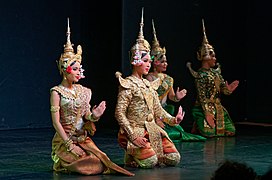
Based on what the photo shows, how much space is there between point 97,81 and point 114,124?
2.12ft

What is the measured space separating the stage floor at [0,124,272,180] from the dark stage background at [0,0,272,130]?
1.96ft

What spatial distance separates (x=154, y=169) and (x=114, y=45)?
412 cm

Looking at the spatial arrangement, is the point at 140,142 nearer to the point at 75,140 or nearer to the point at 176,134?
the point at 75,140

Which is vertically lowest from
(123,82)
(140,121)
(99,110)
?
(140,121)

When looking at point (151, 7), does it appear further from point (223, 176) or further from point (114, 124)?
point (223, 176)

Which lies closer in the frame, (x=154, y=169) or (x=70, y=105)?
(x=70, y=105)

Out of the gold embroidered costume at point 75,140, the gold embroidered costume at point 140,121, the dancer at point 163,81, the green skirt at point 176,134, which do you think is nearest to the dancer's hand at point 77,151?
the gold embroidered costume at point 75,140

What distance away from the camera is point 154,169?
5.11 metres

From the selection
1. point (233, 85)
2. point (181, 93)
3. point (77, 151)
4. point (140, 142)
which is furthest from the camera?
point (233, 85)

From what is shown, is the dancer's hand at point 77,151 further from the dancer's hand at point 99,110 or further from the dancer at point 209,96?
the dancer at point 209,96

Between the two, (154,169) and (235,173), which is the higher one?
(235,173)

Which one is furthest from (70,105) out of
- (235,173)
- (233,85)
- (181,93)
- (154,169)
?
(233,85)

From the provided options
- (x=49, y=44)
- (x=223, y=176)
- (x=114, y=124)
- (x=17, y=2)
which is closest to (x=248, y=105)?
(x=114, y=124)

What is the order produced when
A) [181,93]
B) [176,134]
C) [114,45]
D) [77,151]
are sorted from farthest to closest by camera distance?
[114,45], [176,134], [181,93], [77,151]
